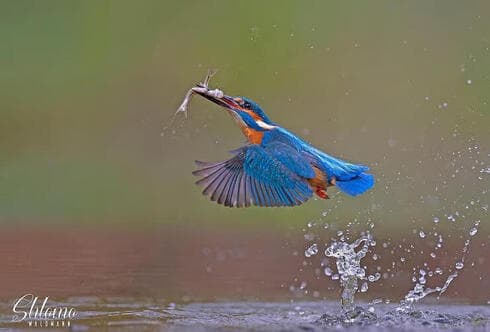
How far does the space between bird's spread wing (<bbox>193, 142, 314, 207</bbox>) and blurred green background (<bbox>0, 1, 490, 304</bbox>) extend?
3838mm

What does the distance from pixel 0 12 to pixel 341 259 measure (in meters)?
7.22

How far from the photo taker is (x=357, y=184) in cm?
659

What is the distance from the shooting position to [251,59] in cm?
1269

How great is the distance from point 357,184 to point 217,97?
0.88m

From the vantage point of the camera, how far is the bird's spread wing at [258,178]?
665cm

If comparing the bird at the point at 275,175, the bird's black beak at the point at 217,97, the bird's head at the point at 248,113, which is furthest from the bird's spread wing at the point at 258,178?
the bird's black beak at the point at 217,97

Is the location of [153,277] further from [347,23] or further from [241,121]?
[347,23]

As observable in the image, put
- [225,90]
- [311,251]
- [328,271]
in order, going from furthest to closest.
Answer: [225,90], [328,271], [311,251]

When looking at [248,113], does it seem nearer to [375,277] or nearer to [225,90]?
[375,277]

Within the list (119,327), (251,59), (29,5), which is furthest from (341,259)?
(29,5)

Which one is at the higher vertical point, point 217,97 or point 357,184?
point 217,97

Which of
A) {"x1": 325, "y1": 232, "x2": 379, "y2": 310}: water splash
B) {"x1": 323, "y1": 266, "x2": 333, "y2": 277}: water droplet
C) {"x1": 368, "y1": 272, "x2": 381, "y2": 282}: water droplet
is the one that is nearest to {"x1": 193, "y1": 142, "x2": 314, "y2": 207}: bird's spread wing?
{"x1": 325, "y1": 232, "x2": 379, "y2": 310}: water splash

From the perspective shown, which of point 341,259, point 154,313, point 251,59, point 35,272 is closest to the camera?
point 154,313

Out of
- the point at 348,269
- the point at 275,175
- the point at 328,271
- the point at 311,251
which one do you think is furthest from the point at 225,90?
the point at 275,175
